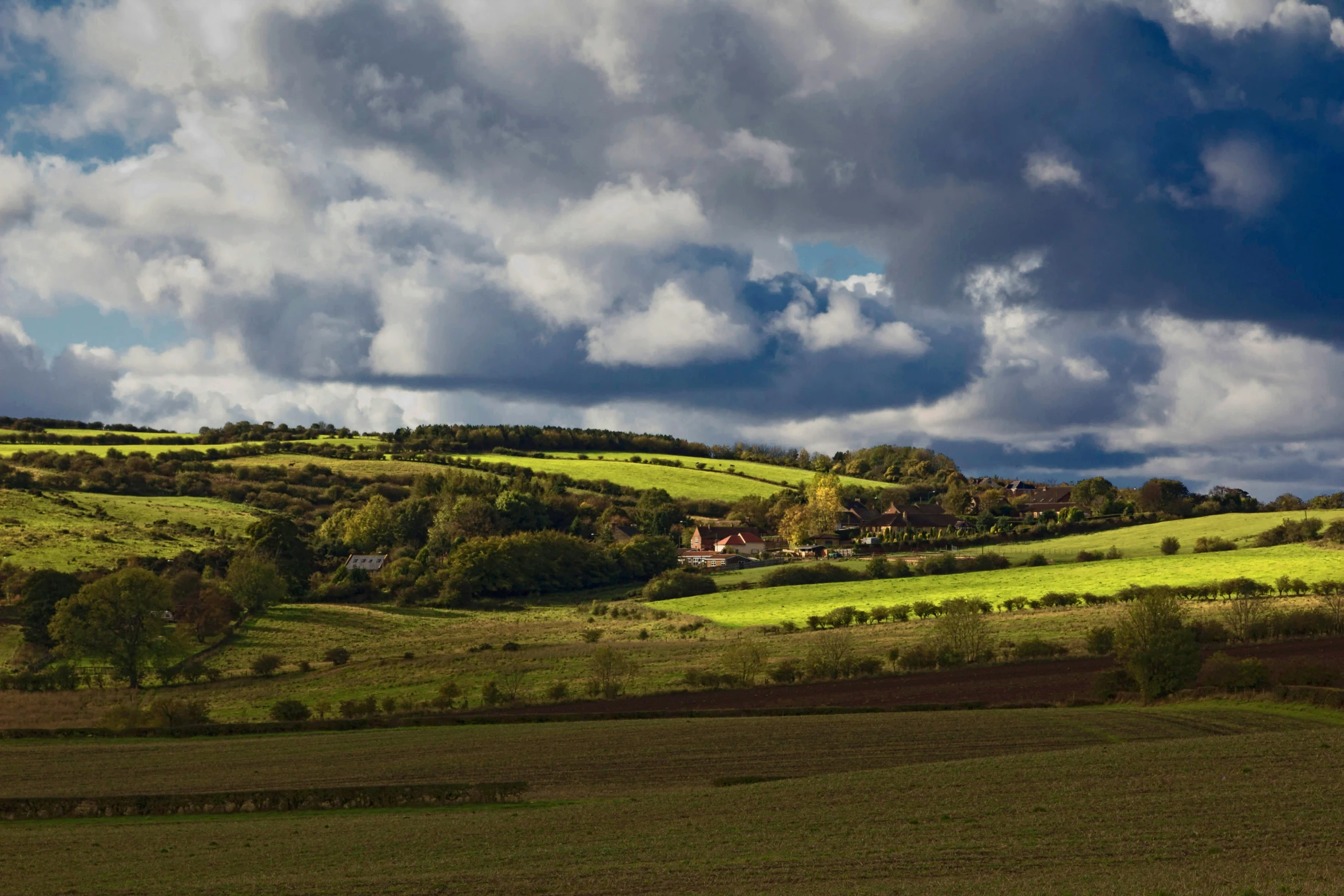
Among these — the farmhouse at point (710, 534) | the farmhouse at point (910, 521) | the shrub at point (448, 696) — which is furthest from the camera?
the farmhouse at point (910, 521)

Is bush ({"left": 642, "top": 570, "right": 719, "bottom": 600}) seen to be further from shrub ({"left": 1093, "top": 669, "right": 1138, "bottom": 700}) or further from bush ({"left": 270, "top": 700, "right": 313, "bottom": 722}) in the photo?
shrub ({"left": 1093, "top": 669, "right": 1138, "bottom": 700})

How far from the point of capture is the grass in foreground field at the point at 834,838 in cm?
2708

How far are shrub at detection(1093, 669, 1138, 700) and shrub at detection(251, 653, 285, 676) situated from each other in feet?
194

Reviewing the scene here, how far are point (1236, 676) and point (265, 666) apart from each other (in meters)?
66.4

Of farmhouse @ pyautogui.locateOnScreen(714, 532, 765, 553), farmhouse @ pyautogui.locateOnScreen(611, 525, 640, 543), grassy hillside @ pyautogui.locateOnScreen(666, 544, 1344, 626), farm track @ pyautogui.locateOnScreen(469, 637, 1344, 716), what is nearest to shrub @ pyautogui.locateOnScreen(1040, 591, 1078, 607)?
grassy hillside @ pyautogui.locateOnScreen(666, 544, 1344, 626)

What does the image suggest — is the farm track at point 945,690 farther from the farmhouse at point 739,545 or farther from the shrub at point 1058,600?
the farmhouse at point 739,545

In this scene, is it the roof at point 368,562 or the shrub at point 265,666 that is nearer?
the shrub at point 265,666

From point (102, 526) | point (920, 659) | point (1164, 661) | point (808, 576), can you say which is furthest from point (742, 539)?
point (1164, 661)

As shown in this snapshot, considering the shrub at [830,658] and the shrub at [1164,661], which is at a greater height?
the shrub at [1164,661]

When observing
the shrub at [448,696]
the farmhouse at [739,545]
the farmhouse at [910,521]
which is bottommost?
the shrub at [448,696]

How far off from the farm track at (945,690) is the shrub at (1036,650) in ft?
4.57

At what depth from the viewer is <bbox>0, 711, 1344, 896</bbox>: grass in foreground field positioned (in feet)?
88.8

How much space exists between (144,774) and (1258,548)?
111922mm

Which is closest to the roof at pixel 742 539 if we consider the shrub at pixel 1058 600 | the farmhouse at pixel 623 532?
the farmhouse at pixel 623 532
